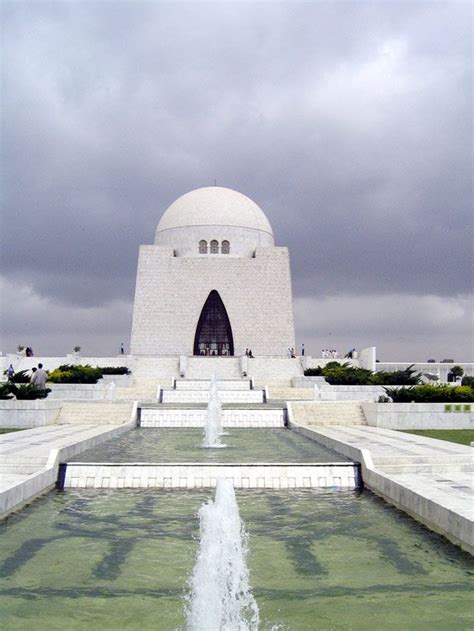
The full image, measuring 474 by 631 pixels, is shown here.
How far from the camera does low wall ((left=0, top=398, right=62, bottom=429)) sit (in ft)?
37.0

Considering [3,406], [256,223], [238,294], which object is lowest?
[3,406]

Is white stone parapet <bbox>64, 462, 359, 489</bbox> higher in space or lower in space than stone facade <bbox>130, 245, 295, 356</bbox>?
lower

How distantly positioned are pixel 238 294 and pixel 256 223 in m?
4.15

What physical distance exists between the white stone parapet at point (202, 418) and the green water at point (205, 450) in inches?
31.7

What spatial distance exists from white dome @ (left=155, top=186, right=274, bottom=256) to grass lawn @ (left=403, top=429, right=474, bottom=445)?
61.2 feet

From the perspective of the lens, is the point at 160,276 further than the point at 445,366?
Yes

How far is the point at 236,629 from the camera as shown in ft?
11.1

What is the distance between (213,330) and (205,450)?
19.2m

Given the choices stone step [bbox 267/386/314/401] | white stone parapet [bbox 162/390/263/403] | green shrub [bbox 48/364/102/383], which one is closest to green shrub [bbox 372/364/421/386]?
stone step [bbox 267/386/314/401]

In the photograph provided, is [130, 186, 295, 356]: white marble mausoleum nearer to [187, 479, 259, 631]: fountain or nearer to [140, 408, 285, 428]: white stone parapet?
[140, 408, 285, 428]: white stone parapet

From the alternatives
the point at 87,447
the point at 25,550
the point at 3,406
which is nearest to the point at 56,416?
the point at 3,406

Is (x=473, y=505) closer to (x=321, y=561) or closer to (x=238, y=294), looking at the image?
(x=321, y=561)

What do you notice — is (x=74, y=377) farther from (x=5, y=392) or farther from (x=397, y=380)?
(x=397, y=380)

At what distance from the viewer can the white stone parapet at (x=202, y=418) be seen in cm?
1275
